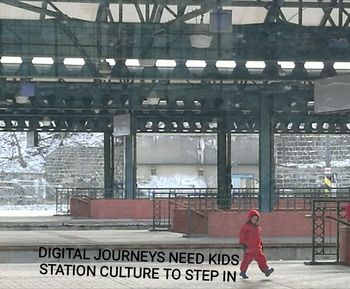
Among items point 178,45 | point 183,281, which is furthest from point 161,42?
point 183,281

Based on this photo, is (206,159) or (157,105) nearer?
(157,105)

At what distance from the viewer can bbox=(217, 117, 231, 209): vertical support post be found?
129 feet

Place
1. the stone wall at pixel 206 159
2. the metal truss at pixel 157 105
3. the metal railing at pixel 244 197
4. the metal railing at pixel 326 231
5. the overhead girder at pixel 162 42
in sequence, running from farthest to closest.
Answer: the stone wall at pixel 206 159 → the metal truss at pixel 157 105 → the metal railing at pixel 244 197 → the overhead girder at pixel 162 42 → the metal railing at pixel 326 231

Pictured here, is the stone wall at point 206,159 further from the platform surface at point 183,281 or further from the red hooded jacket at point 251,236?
the red hooded jacket at point 251,236

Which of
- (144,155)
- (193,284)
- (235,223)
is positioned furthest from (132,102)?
(144,155)

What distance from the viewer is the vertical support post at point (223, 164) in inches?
1554

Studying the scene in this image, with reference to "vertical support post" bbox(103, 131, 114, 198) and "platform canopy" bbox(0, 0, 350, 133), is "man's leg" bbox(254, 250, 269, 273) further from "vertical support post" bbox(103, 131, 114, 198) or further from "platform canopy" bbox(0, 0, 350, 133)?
"vertical support post" bbox(103, 131, 114, 198)

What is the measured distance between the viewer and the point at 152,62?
23969 mm

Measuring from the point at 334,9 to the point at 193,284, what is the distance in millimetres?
15225

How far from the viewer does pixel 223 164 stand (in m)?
41.2

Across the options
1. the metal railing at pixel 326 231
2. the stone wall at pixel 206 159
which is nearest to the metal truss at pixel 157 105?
the metal railing at pixel 326 231

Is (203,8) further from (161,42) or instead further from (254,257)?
(254,257)

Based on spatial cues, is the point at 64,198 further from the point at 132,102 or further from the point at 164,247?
the point at 164,247

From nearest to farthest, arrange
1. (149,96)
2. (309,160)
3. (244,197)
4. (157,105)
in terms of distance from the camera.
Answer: (149,96) < (244,197) < (157,105) < (309,160)
